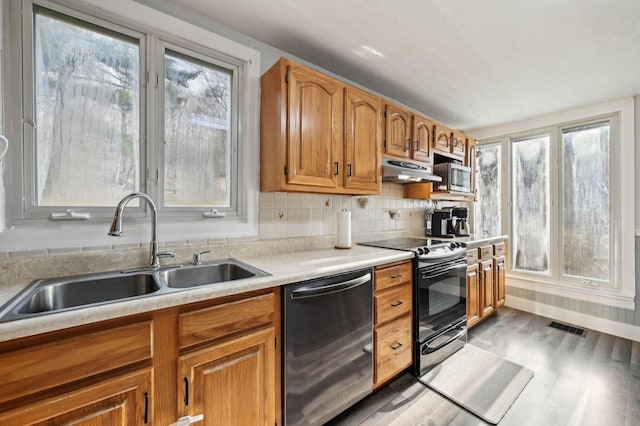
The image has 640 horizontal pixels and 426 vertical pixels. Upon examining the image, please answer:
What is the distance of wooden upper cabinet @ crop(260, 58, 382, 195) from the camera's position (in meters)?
1.68

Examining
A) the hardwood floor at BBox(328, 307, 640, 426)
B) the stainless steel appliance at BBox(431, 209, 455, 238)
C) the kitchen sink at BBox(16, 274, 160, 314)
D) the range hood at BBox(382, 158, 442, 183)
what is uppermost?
the range hood at BBox(382, 158, 442, 183)

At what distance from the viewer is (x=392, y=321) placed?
182 centimetres

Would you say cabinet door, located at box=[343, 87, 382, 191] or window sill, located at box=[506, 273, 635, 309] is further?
window sill, located at box=[506, 273, 635, 309]

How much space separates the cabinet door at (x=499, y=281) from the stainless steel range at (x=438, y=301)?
0.89 meters

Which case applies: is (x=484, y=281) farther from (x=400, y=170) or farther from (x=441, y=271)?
(x=400, y=170)

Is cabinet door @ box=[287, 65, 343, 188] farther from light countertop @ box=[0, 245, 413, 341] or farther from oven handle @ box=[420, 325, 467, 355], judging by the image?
oven handle @ box=[420, 325, 467, 355]

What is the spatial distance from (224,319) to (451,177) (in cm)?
271

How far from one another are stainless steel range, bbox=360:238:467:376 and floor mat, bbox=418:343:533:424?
0.09 meters

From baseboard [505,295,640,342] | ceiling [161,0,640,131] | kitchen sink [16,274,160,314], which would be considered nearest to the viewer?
kitchen sink [16,274,160,314]

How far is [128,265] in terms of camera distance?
1396mm

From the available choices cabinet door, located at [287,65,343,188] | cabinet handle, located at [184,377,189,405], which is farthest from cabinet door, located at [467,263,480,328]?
cabinet handle, located at [184,377,189,405]

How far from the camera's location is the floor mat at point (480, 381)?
1.68 m

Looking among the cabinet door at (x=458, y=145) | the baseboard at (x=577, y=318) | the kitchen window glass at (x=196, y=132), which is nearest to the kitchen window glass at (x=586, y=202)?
the baseboard at (x=577, y=318)

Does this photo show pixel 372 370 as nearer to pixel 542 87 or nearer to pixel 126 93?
pixel 126 93
